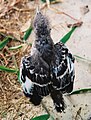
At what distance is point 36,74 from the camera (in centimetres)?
240

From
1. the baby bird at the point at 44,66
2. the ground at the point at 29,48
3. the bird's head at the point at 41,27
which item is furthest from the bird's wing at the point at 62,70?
the ground at the point at 29,48

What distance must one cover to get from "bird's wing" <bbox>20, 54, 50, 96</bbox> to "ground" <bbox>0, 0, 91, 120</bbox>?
431mm

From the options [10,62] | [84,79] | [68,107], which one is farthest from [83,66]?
[10,62]

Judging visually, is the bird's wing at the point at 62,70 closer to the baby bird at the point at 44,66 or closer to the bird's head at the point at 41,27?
the baby bird at the point at 44,66

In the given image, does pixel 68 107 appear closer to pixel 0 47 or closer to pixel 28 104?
pixel 28 104

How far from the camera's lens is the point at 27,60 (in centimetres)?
247

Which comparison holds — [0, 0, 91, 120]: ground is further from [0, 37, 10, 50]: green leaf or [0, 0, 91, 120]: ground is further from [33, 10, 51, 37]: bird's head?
[33, 10, 51, 37]: bird's head

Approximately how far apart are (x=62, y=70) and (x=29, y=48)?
0.76 metres

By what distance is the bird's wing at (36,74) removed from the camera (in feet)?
7.85

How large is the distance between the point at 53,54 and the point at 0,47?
2.42 ft

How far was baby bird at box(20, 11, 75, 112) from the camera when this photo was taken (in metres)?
2.39

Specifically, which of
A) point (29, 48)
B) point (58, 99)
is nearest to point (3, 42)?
point (29, 48)

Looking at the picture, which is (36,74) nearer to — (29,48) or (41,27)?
(41,27)

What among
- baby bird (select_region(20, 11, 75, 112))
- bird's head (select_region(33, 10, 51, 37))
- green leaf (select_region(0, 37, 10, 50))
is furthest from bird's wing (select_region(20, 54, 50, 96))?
green leaf (select_region(0, 37, 10, 50))
